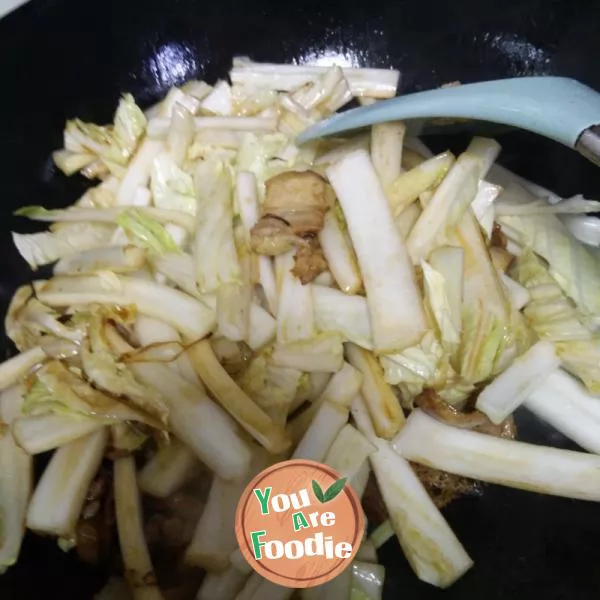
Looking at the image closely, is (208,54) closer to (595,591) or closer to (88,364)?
(88,364)

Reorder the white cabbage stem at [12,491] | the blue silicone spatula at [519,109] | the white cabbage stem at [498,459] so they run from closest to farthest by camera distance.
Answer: the blue silicone spatula at [519,109] < the white cabbage stem at [12,491] < the white cabbage stem at [498,459]

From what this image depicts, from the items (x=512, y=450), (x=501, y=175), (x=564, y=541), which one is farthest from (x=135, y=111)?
(x=564, y=541)

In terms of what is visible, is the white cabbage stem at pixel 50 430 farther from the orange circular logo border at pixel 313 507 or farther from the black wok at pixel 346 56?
the orange circular logo border at pixel 313 507

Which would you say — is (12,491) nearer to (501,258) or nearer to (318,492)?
(318,492)

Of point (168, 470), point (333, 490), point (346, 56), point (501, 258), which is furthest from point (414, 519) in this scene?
point (346, 56)

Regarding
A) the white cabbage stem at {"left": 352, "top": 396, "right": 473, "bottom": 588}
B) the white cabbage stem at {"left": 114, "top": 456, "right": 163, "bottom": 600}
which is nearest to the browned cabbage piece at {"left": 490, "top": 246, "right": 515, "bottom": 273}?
the white cabbage stem at {"left": 352, "top": 396, "right": 473, "bottom": 588}

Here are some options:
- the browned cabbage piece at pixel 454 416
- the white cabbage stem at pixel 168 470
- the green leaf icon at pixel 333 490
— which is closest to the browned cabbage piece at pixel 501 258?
the browned cabbage piece at pixel 454 416
